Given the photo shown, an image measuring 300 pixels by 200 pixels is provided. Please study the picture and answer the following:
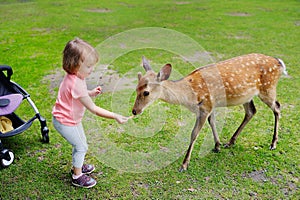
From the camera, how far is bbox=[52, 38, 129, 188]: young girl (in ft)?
9.75

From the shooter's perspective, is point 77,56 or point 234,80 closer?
point 77,56

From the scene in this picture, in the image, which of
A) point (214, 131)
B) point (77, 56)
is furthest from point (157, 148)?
point (77, 56)

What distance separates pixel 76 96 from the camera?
2959mm

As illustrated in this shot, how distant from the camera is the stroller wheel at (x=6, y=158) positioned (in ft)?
12.1

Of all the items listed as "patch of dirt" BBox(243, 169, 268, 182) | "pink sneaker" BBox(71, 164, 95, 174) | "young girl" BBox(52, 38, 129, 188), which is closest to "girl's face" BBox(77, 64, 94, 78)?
"young girl" BBox(52, 38, 129, 188)

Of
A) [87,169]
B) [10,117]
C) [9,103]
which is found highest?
[9,103]

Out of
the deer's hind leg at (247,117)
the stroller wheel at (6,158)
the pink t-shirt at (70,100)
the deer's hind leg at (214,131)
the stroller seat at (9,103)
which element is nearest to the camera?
the pink t-shirt at (70,100)

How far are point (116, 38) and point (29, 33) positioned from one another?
7074 mm

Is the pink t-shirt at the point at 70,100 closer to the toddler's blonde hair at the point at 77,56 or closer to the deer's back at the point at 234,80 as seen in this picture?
the toddler's blonde hair at the point at 77,56

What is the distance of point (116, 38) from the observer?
11.9 ft

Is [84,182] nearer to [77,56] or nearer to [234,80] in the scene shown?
[77,56]

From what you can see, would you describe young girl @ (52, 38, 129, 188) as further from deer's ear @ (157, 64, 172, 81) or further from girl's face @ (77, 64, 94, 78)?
deer's ear @ (157, 64, 172, 81)

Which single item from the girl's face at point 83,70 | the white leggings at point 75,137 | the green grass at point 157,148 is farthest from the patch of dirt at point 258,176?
the girl's face at point 83,70

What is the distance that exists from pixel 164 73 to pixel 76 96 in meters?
0.90
